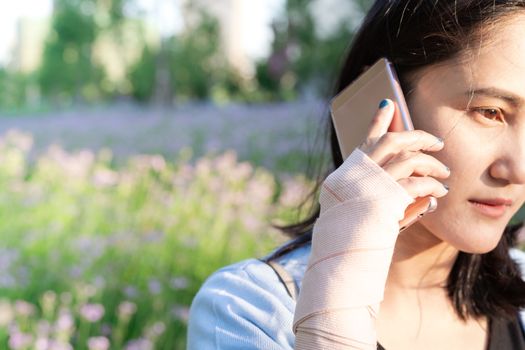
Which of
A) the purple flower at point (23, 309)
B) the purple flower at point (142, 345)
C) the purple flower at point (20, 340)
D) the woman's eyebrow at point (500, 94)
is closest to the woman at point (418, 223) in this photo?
the woman's eyebrow at point (500, 94)

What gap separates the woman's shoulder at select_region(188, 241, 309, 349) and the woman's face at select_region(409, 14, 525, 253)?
29cm

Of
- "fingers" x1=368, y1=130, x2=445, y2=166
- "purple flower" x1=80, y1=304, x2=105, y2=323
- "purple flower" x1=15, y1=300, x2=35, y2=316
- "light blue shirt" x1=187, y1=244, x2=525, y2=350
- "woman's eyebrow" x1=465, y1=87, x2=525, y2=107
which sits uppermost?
"woman's eyebrow" x1=465, y1=87, x2=525, y2=107

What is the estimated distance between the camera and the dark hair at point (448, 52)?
1.15 metres

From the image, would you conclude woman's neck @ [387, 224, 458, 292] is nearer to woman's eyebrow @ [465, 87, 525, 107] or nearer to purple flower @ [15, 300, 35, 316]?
woman's eyebrow @ [465, 87, 525, 107]

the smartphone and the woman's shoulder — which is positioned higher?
the smartphone

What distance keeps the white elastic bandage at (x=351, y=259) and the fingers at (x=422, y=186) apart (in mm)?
19

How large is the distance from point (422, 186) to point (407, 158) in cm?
4

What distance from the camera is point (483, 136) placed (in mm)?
1093

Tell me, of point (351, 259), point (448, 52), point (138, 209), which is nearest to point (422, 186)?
point (351, 259)

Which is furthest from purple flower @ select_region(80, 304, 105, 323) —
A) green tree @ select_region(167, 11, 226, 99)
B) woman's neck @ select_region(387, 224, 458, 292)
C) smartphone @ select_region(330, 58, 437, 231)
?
green tree @ select_region(167, 11, 226, 99)

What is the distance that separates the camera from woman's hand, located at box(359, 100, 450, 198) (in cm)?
98

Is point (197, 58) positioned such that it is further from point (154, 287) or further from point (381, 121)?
point (381, 121)

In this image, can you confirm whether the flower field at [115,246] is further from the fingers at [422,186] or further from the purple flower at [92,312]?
the fingers at [422,186]

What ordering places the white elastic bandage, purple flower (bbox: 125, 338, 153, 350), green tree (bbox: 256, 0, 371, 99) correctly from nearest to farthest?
the white elastic bandage → purple flower (bbox: 125, 338, 153, 350) → green tree (bbox: 256, 0, 371, 99)
